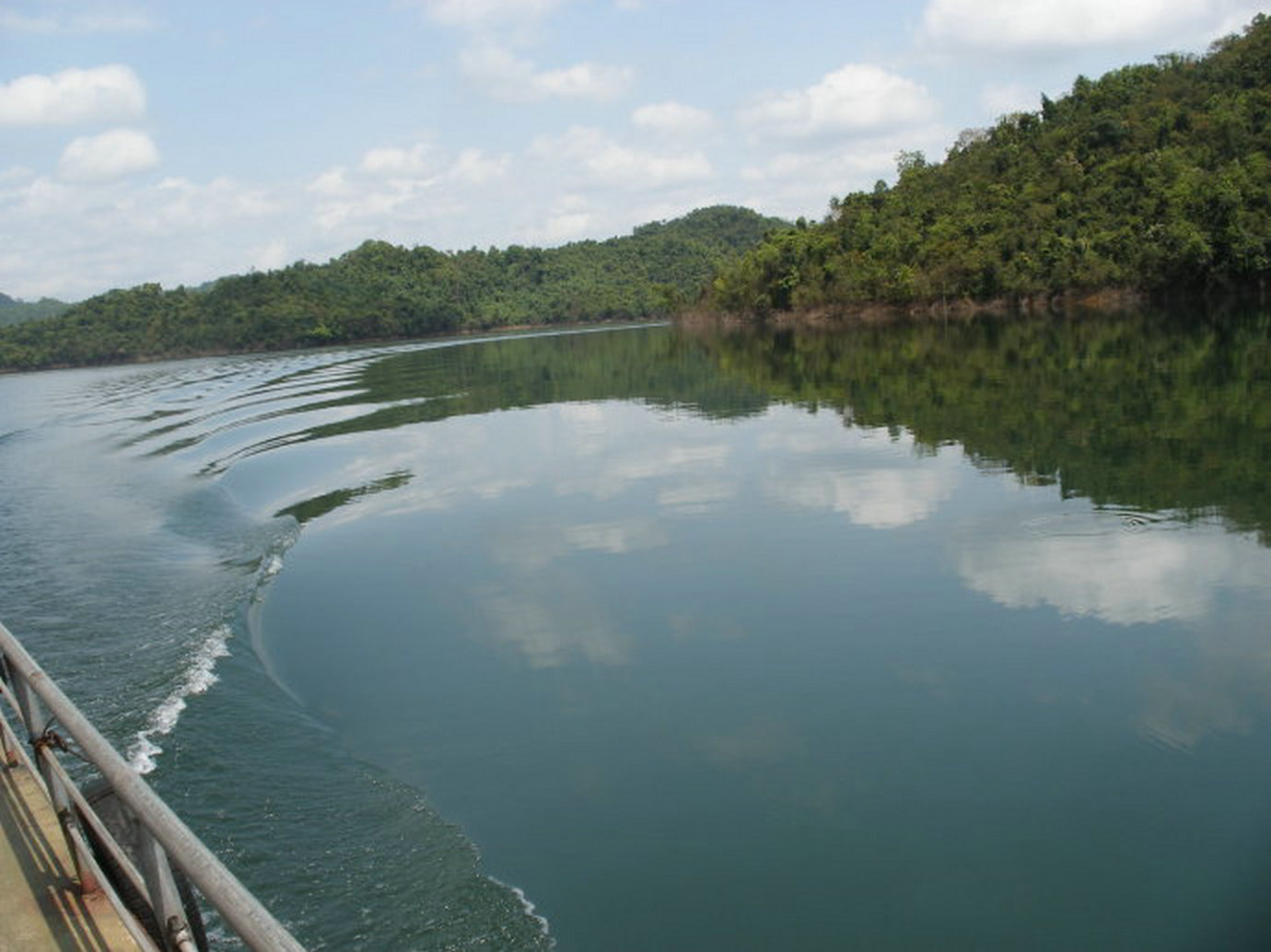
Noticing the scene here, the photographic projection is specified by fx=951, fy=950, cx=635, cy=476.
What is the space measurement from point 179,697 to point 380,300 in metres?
143

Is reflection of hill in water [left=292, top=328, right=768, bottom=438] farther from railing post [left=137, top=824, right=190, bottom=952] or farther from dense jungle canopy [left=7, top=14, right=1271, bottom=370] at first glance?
railing post [left=137, top=824, right=190, bottom=952]

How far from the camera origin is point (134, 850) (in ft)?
11.2

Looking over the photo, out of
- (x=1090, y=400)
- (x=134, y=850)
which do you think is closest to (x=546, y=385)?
(x=1090, y=400)

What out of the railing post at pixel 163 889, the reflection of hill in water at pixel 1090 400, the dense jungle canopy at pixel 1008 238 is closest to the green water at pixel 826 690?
the reflection of hill in water at pixel 1090 400

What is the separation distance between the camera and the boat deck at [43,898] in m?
3.51

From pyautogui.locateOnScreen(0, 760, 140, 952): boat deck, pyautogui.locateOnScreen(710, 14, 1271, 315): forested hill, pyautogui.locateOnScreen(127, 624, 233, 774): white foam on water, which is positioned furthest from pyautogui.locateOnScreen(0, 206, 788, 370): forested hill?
pyautogui.locateOnScreen(0, 760, 140, 952): boat deck

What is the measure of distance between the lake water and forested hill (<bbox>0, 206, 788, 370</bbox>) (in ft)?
310

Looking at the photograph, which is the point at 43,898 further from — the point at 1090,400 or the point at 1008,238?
the point at 1008,238

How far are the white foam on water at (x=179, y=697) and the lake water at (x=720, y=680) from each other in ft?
0.16

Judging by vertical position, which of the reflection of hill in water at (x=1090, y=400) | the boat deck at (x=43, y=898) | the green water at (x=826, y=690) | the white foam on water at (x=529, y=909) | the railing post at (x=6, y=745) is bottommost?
the white foam on water at (x=529, y=909)

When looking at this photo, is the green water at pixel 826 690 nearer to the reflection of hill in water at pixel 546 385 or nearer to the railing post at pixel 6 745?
the railing post at pixel 6 745

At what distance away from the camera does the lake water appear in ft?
20.3

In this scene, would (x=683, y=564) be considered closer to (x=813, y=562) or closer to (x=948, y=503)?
(x=813, y=562)

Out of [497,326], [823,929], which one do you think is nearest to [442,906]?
[823,929]
